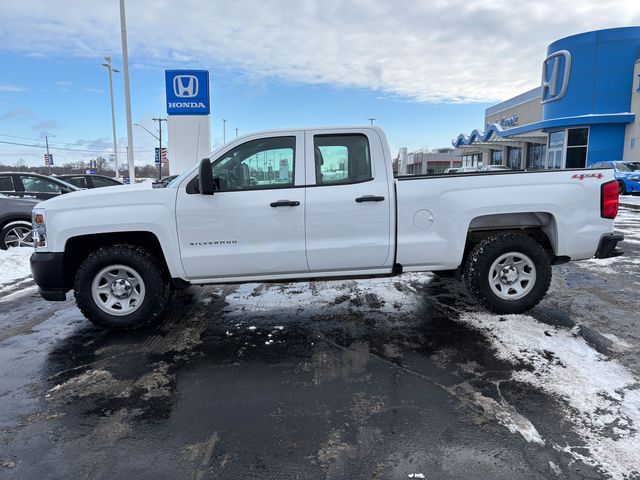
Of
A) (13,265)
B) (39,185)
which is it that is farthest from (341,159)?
(39,185)

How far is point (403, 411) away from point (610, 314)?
134 inches

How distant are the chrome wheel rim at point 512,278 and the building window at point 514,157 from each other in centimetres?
4326

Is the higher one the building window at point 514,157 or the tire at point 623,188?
the building window at point 514,157

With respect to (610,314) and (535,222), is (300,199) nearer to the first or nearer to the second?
(535,222)

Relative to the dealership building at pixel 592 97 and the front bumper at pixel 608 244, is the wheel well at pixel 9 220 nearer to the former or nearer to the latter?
the front bumper at pixel 608 244

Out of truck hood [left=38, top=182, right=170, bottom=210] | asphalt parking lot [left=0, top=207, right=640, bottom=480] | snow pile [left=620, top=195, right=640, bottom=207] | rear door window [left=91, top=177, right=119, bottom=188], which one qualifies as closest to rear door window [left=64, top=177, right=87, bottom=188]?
rear door window [left=91, top=177, right=119, bottom=188]

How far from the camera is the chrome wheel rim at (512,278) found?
513 centimetres

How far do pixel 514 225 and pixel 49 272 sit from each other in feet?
16.5

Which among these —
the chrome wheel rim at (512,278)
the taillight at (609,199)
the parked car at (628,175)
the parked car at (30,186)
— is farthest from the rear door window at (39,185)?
the parked car at (628,175)

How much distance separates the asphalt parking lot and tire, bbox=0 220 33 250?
4346mm

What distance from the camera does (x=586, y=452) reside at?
9.20 ft

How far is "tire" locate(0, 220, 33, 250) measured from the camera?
9281 millimetres

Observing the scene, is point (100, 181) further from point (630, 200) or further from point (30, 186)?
point (630, 200)

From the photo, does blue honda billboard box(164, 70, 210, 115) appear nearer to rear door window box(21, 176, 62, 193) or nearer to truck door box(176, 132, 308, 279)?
rear door window box(21, 176, 62, 193)
